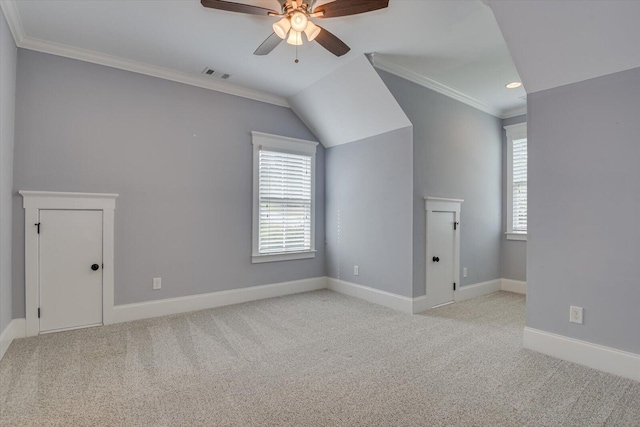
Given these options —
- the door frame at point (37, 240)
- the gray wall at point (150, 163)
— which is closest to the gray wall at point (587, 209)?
the gray wall at point (150, 163)

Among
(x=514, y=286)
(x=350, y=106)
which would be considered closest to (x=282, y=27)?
(x=350, y=106)

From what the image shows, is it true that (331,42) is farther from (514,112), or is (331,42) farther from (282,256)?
(514,112)

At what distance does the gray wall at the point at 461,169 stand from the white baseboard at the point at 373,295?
0.71 feet

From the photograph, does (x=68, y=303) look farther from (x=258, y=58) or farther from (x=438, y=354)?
(x=438, y=354)

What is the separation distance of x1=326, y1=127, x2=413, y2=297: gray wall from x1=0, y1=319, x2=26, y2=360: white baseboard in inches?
145

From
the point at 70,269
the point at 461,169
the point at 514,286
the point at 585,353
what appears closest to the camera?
the point at 585,353

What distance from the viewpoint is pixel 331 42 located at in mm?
2680

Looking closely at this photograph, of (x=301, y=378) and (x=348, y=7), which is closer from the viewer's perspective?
(x=348, y=7)

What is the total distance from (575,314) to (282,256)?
133 inches

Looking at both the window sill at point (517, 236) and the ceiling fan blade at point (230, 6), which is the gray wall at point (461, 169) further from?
the ceiling fan blade at point (230, 6)

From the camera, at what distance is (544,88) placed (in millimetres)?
2771

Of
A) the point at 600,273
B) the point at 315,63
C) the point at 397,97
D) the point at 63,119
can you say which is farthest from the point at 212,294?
the point at 600,273

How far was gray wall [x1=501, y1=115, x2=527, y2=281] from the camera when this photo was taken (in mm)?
4945

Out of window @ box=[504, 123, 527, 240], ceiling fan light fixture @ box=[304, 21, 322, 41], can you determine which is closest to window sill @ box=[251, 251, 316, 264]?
ceiling fan light fixture @ box=[304, 21, 322, 41]
